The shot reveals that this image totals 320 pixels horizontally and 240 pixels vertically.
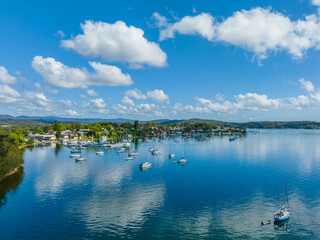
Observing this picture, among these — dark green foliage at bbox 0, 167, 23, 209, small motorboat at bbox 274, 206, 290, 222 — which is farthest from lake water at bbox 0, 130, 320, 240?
small motorboat at bbox 274, 206, 290, 222

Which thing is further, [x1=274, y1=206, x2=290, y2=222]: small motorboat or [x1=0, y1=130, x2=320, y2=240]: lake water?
[x1=274, y1=206, x2=290, y2=222]: small motorboat

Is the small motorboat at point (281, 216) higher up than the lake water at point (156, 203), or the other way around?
the small motorboat at point (281, 216)

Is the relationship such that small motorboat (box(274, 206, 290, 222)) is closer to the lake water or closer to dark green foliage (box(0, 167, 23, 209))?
the lake water

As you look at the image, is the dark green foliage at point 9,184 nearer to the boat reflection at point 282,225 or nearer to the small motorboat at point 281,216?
the boat reflection at point 282,225

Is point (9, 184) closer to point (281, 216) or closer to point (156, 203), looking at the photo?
point (156, 203)

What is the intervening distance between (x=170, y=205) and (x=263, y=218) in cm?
1719

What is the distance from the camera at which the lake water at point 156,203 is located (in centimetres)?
3316

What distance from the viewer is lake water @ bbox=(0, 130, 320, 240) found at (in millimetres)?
33156

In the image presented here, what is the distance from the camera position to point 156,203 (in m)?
43.2

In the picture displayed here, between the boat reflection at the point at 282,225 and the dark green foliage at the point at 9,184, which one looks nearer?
the boat reflection at the point at 282,225

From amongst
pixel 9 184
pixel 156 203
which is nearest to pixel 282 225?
pixel 156 203

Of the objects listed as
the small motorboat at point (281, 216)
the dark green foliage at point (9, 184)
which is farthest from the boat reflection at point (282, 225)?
the dark green foliage at point (9, 184)

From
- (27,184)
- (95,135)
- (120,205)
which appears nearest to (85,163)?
(27,184)

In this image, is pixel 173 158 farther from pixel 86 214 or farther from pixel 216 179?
pixel 86 214
